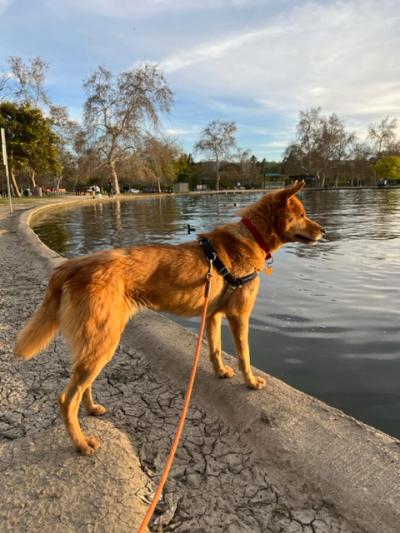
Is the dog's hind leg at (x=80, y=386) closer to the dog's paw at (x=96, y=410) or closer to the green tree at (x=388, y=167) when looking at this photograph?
the dog's paw at (x=96, y=410)

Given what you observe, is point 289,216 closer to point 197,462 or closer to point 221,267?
point 221,267

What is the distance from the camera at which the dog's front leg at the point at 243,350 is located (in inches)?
135

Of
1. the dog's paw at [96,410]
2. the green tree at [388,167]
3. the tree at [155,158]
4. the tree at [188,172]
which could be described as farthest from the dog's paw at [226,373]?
the tree at [188,172]

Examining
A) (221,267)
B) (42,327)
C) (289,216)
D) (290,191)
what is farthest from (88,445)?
(290,191)

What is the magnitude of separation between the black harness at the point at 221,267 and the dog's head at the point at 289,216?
70 cm

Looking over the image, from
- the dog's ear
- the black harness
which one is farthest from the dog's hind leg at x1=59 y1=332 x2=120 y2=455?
the dog's ear

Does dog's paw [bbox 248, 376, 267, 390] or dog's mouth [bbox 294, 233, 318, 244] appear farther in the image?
dog's mouth [bbox 294, 233, 318, 244]

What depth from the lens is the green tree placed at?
84750 millimetres

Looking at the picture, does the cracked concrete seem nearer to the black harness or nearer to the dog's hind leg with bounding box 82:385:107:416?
the dog's hind leg with bounding box 82:385:107:416

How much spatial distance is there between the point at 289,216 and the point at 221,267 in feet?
3.34

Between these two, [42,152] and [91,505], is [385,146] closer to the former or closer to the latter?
[42,152]

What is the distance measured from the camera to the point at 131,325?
16.3 ft

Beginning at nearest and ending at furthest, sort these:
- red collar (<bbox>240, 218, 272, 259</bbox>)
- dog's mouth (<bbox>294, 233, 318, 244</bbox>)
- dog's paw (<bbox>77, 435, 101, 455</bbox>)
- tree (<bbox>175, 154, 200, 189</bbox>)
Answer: dog's paw (<bbox>77, 435, 101, 455</bbox>) < red collar (<bbox>240, 218, 272, 259</bbox>) < dog's mouth (<bbox>294, 233, 318, 244</bbox>) < tree (<bbox>175, 154, 200, 189</bbox>)

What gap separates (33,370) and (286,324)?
372 cm
